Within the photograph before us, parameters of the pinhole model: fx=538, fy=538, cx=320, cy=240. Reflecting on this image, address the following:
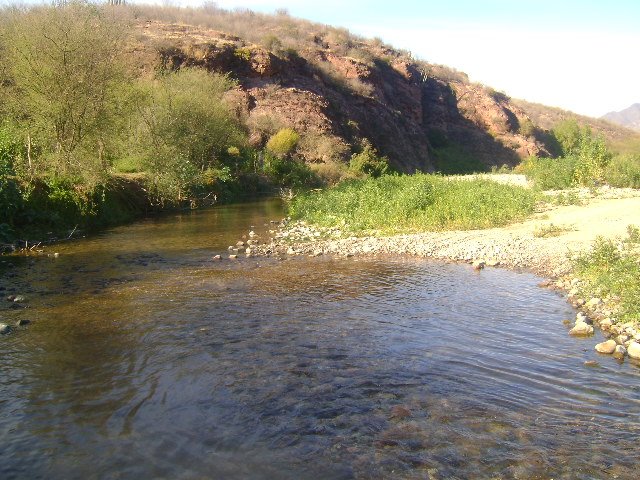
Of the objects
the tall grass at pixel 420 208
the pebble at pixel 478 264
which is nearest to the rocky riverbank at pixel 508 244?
the pebble at pixel 478 264

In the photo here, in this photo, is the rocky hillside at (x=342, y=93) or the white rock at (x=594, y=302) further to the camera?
the rocky hillside at (x=342, y=93)

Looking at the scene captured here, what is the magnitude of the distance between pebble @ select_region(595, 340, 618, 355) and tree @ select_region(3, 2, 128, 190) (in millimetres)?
17232

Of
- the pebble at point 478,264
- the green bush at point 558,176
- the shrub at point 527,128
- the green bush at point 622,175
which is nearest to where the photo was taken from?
the pebble at point 478,264

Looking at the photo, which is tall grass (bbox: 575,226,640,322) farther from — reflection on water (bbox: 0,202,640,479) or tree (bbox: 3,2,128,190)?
tree (bbox: 3,2,128,190)

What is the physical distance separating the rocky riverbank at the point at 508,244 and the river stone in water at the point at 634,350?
1840 millimetres

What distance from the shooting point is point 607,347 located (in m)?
7.63

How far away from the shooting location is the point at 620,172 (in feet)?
92.1

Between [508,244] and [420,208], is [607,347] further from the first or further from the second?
[420,208]

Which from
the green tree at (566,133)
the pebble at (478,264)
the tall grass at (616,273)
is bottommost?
the pebble at (478,264)

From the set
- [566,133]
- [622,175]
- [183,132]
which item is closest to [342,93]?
[183,132]

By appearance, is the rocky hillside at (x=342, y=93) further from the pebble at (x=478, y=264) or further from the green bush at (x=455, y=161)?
the pebble at (x=478, y=264)

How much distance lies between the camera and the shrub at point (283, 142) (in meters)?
46.4

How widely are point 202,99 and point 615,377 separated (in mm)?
30338

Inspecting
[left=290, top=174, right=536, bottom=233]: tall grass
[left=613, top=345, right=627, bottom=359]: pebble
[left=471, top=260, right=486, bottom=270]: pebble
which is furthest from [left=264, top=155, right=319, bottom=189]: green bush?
[left=613, top=345, right=627, bottom=359]: pebble
